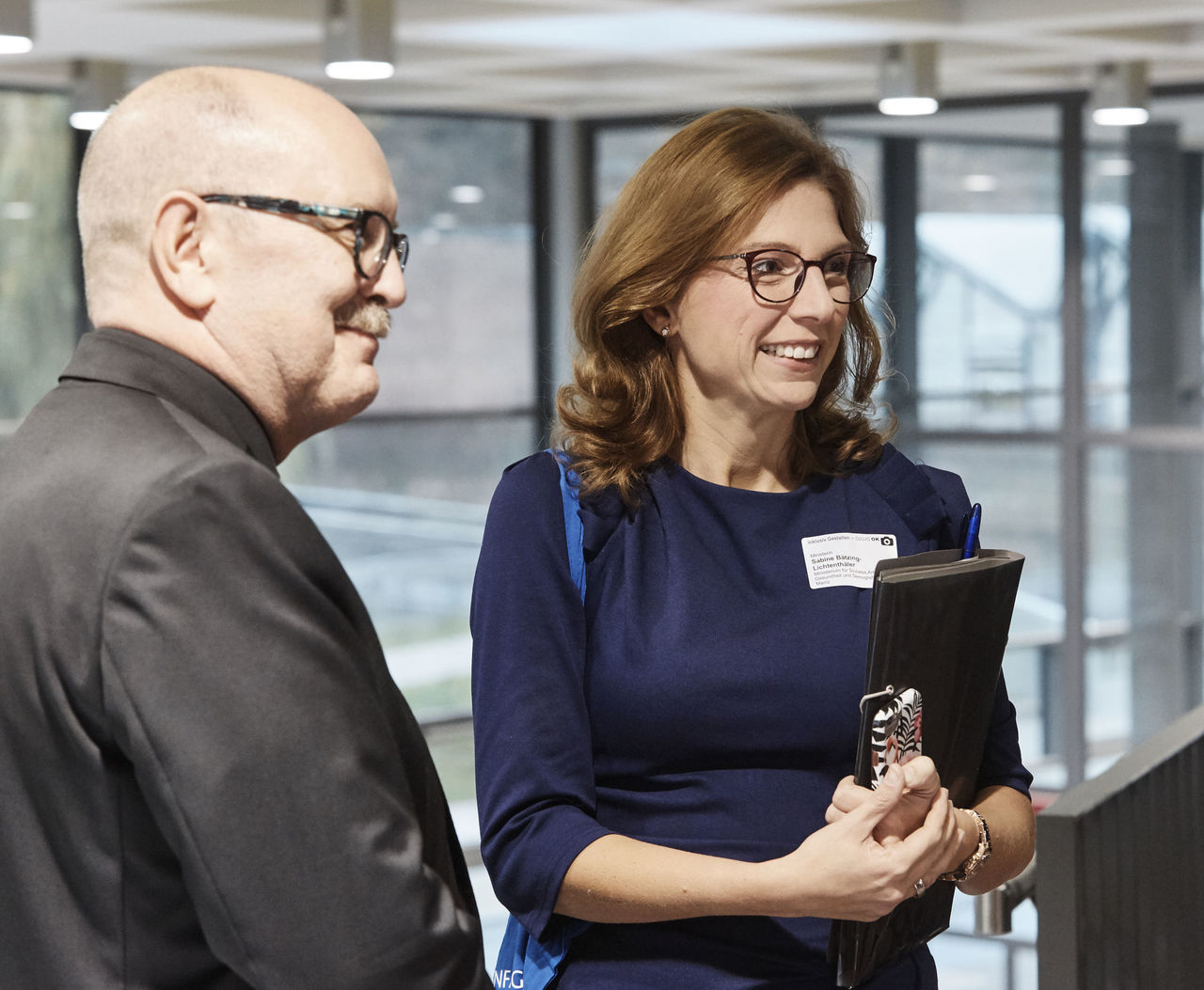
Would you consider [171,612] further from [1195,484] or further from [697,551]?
[1195,484]

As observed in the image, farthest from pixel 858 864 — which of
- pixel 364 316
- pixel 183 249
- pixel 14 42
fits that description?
pixel 14 42

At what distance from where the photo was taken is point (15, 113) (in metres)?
6.88

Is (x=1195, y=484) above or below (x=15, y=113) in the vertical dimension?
below

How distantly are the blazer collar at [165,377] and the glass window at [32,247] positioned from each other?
6.19m

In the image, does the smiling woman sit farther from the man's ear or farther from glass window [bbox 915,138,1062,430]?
glass window [bbox 915,138,1062,430]

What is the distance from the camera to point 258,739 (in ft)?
3.02

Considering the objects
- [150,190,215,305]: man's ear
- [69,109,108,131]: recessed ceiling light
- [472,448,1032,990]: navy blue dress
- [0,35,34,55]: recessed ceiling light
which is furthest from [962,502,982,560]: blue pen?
[69,109,108,131]: recessed ceiling light

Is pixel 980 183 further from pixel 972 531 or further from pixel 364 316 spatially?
pixel 364 316

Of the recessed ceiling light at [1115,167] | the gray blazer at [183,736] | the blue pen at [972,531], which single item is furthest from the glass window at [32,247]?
the gray blazer at [183,736]

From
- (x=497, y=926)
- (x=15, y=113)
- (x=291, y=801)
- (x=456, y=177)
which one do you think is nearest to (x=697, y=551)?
(x=291, y=801)

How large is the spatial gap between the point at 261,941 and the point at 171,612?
0.71 feet

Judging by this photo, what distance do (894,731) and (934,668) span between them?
0.09 metres

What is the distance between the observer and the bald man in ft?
3.01

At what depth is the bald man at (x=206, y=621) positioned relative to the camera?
917mm
